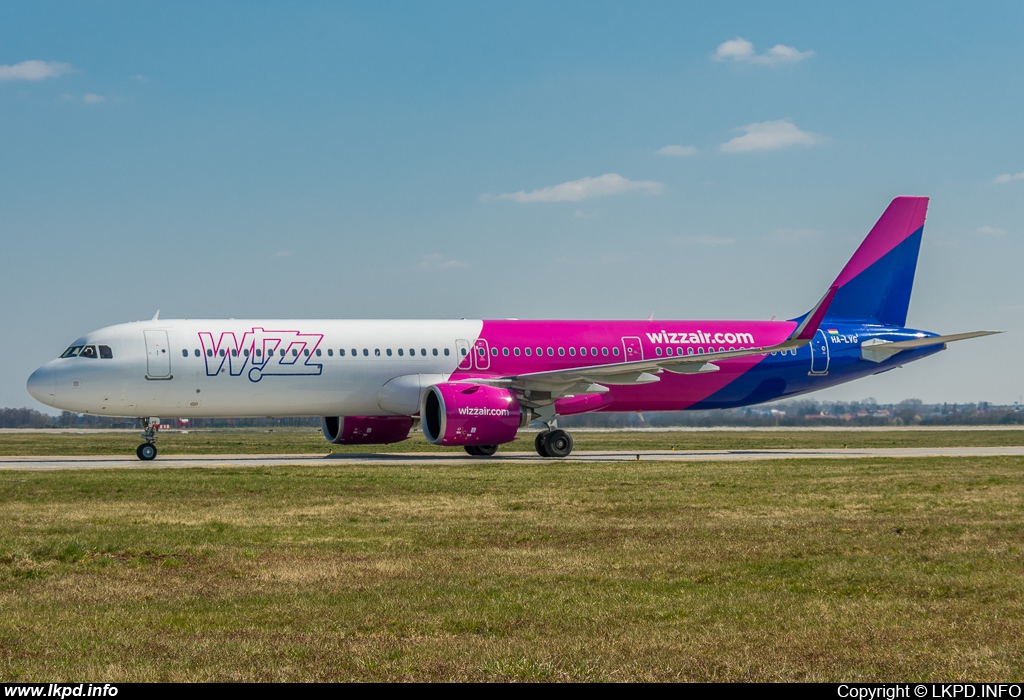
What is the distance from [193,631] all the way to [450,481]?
1396 cm

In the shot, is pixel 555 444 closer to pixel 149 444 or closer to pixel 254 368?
pixel 254 368

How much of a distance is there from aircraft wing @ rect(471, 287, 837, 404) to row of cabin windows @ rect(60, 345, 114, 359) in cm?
1067

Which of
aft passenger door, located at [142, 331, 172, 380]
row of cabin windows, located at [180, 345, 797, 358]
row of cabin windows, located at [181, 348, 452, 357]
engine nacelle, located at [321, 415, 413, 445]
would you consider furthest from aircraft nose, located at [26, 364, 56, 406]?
engine nacelle, located at [321, 415, 413, 445]

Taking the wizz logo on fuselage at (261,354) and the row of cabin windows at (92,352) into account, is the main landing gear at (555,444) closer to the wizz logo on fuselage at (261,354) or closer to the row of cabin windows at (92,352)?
the wizz logo on fuselage at (261,354)

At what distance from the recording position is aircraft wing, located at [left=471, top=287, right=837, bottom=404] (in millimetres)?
32281

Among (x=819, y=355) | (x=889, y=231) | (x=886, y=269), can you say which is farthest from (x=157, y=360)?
(x=889, y=231)

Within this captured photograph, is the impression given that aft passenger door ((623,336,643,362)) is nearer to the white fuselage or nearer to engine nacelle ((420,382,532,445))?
the white fuselage

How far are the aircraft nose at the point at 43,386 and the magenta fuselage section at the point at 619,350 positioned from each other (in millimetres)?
11557

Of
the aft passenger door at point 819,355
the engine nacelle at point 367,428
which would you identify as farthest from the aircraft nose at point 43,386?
the aft passenger door at point 819,355

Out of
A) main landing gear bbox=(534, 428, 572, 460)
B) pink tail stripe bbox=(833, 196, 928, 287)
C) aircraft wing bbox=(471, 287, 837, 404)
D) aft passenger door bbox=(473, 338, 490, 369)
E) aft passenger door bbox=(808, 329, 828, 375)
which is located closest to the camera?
aircraft wing bbox=(471, 287, 837, 404)

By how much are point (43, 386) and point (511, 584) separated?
23.4 m

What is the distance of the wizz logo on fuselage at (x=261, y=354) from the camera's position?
103 feet

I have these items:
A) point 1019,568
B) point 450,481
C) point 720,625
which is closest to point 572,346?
point 450,481

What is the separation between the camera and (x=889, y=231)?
40312 millimetres
